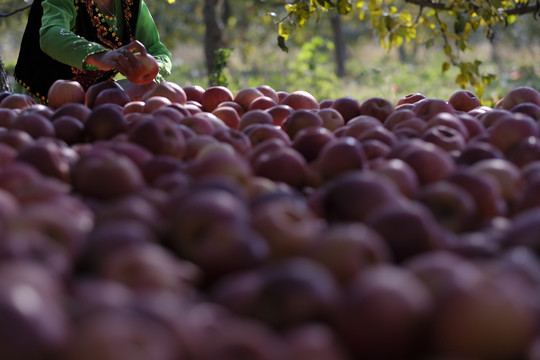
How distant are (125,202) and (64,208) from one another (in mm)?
115

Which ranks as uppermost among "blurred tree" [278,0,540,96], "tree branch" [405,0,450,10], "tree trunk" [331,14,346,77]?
"tree branch" [405,0,450,10]

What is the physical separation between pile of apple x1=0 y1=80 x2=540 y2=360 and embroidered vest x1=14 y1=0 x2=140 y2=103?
2.60 meters

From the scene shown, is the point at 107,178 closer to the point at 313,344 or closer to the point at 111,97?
the point at 313,344

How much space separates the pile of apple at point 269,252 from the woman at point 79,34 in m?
2.38

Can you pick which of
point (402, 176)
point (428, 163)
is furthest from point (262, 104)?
point (402, 176)

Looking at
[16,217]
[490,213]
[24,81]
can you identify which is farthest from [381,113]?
[24,81]

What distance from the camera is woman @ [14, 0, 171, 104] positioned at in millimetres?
4160

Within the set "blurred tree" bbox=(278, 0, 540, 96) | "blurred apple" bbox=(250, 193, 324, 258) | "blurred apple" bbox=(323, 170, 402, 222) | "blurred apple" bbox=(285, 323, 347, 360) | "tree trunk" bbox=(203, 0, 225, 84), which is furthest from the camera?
"tree trunk" bbox=(203, 0, 225, 84)

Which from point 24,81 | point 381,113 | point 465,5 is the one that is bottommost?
point 24,81

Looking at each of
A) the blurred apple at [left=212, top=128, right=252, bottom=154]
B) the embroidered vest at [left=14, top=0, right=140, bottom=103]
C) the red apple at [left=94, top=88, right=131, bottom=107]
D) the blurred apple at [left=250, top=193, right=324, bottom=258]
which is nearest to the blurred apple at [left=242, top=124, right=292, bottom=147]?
the blurred apple at [left=212, top=128, right=252, bottom=154]

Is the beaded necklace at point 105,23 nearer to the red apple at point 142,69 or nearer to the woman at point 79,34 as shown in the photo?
the woman at point 79,34

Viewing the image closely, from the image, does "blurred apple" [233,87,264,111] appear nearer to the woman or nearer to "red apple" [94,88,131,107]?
"red apple" [94,88,131,107]

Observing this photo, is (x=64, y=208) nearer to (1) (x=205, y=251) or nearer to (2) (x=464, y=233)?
(1) (x=205, y=251)

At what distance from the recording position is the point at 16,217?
120 centimetres
